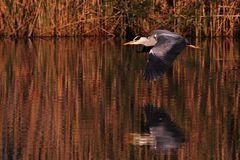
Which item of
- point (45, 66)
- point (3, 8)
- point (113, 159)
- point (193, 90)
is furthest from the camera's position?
point (3, 8)

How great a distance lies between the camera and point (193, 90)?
10.5 metres

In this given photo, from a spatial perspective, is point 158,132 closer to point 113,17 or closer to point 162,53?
point 162,53

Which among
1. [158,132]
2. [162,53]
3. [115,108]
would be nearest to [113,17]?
[162,53]

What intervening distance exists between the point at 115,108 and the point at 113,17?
10299 mm

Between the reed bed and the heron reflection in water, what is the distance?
994 centimetres

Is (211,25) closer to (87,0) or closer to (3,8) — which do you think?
(87,0)

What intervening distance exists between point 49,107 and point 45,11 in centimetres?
983

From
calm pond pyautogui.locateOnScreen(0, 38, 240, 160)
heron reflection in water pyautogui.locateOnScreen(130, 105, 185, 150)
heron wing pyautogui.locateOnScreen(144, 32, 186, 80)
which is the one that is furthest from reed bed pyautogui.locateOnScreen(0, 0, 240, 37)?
heron reflection in water pyautogui.locateOnScreen(130, 105, 185, 150)

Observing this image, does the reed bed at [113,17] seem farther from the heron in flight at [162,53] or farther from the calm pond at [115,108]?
the heron in flight at [162,53]

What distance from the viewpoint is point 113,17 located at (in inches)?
762

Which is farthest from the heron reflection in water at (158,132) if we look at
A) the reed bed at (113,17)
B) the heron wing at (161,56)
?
the reed bed at (113,17)

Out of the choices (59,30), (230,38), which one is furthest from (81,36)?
(230,38)

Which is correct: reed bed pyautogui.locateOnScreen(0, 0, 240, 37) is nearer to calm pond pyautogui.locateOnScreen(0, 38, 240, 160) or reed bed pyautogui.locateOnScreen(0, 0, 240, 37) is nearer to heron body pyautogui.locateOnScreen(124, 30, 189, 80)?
calm pond pyautogui.locateOnScreen(0, 38, 240, 160)

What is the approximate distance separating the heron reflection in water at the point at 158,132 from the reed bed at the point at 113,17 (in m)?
9.94
